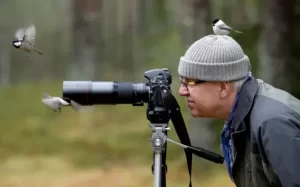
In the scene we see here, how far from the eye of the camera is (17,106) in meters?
3.40

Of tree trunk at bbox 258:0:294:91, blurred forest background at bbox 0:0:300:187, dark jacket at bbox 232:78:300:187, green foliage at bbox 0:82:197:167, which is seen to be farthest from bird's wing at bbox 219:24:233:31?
dark jacket at bbox 232:78:300:187

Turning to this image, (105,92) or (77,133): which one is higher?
(105,92)

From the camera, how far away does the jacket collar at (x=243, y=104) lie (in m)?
1.61

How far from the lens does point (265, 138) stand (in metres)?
1.48

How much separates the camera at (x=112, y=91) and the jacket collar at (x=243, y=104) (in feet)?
1.12

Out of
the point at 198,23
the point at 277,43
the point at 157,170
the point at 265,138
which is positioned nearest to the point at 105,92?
the point at 157,170

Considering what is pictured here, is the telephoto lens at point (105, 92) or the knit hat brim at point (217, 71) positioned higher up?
the knit hat brim at point (217, 71)

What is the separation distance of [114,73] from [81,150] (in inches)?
19.1

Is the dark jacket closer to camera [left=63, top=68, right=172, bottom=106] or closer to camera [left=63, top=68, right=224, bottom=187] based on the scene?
camera [left=63, top=68, right=224, bottom=187]

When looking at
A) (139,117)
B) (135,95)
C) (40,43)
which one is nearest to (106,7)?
(40,43)

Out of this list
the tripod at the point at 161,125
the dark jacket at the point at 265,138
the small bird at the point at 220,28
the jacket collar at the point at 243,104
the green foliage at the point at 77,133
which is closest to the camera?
the dark jacket at the point at 265,138

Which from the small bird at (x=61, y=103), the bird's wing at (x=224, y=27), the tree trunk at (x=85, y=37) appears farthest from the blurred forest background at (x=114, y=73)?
the small bird at (x=61, y=103)

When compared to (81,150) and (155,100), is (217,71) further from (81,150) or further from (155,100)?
(81,150)

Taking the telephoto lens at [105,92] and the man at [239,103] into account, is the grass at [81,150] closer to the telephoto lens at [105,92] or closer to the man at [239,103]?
the telephoto lens at [105,92]
